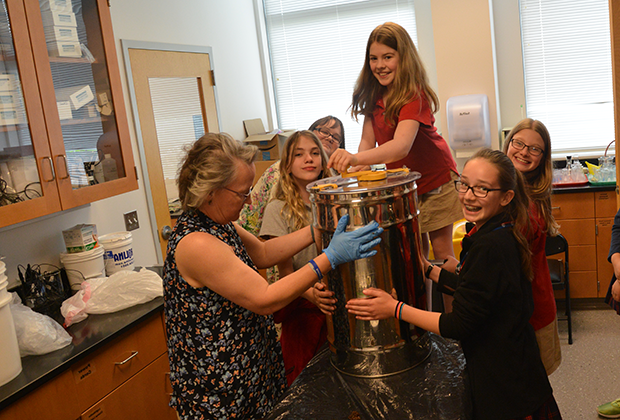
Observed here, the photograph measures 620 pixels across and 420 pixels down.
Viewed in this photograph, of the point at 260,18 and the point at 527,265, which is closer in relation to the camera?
the point at 527,265

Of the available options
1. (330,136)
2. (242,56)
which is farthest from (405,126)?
(242,56)

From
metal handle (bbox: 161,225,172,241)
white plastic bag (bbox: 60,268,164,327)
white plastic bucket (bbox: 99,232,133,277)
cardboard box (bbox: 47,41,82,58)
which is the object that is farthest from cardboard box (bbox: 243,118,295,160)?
white plastic bag (bbox: 60,268,164,327)

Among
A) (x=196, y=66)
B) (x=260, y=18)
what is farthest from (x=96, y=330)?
(x=260, y=18)

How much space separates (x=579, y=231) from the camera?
322 centimetres

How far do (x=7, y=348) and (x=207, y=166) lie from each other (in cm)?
84

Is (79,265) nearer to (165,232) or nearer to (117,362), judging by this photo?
(117,362)

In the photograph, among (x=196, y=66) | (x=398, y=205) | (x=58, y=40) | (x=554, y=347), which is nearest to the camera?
(x=398, y=205)

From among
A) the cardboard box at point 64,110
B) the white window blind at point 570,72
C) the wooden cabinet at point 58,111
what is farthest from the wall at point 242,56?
the cardboard box at point 64,110

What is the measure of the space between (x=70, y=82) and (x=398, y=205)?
1570mm

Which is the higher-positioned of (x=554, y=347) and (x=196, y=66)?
(x=196, y=66)

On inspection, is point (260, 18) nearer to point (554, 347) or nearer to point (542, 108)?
point (542, 108)

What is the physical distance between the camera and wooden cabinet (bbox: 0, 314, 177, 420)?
61.4 inches

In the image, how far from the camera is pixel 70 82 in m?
2.08

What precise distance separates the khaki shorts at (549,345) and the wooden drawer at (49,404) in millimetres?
1489
